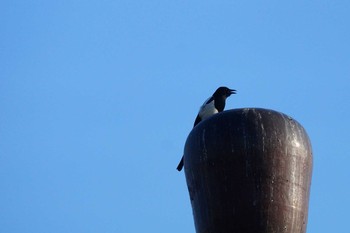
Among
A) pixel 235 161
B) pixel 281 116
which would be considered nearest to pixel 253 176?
pixel 235 161

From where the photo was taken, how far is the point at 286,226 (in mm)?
12906

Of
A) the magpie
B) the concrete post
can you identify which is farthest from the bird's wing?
the concrete post

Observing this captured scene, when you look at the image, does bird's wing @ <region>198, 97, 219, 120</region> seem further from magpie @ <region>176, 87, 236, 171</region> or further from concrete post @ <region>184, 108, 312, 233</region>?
concrete post @ <region>184, 108, 312, 233</region>

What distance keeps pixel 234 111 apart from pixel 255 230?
1.85 metres

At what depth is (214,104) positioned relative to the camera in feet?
62.5

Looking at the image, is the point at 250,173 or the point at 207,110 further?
the point at 207,110

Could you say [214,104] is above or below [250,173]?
above

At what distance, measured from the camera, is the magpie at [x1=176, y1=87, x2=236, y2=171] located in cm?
1889

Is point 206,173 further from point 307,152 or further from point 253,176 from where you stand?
point 307,152

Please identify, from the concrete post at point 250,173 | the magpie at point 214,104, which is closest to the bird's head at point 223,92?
the magpie at point 214,104

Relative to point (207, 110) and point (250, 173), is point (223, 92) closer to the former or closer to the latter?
point (207, 110)

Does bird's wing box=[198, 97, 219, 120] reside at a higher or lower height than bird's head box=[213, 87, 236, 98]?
lower

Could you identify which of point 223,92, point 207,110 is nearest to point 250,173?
point 207,110

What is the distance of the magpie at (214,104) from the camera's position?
744 inches
